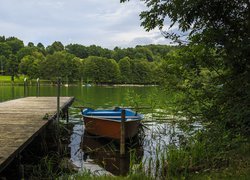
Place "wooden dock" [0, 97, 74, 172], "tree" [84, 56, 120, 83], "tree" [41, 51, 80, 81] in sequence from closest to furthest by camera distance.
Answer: "wooden dock" [0, 97, 74, 172] < "tree" [41, 51, 80, 81] < "tree" [84, 56, 120, 83]

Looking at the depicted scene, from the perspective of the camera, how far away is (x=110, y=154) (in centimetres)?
1177

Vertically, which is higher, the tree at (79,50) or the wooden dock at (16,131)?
the tree at (79,50)

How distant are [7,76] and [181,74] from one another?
11090 cm

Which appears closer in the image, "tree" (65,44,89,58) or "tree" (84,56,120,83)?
"tree" (84,56,120,83)

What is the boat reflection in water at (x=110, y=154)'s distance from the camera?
9938mm

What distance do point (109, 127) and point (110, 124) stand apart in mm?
179

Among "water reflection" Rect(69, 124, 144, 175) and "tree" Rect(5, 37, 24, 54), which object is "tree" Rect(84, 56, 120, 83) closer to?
"tree" Rect(5, 37, 24, 54)

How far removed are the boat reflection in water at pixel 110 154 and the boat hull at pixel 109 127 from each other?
35cm

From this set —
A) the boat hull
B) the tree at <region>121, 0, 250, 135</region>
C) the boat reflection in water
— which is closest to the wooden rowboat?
the boat hull

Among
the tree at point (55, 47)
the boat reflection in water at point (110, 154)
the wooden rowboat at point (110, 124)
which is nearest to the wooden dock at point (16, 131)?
the boat reflection in water at point (110, 154)

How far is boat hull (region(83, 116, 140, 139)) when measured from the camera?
1244 cm

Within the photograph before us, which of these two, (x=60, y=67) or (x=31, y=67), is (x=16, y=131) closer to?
(x=60, y=67)

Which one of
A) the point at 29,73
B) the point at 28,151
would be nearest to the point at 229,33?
the point at 28,151

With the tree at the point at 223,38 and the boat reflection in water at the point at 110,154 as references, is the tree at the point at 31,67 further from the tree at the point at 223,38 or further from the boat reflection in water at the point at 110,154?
the tree at the point at 223,38
